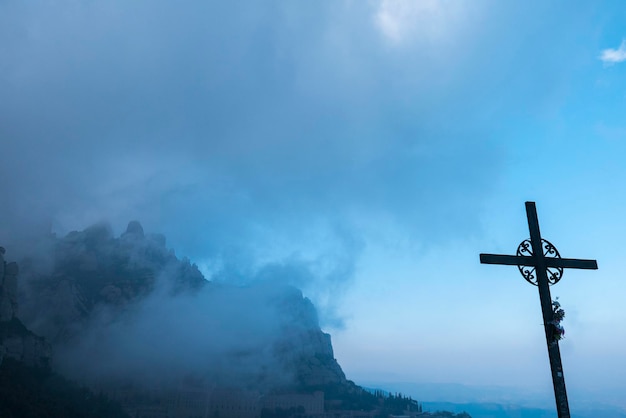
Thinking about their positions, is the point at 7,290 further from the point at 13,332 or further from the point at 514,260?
the point at 514,260

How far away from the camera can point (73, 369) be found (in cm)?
16938

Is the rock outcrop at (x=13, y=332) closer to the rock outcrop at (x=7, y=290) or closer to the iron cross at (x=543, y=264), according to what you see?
the rock outcrop at (x=7, y=290)

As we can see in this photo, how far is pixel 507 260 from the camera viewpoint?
13.2m

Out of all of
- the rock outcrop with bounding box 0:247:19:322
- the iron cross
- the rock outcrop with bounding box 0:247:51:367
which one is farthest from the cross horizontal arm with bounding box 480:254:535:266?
the rock outcrop with bounding box 0:247:19:322

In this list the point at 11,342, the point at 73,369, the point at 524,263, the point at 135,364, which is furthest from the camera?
the point at 135,364

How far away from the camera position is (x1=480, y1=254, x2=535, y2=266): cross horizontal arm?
1319cm

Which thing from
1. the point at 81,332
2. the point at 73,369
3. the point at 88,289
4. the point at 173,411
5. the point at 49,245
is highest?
the point at 49,245

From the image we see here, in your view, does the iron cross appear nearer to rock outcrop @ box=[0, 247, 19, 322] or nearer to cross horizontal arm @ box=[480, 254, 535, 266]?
cross horizontal arm @ box=[480, 254, 535, 266]

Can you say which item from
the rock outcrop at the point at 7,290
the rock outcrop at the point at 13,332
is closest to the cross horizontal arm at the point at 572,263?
the rock outcrop at the point at 13,332

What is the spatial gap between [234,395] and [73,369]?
5961 cm

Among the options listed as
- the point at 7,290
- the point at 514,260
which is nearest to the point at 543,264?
the point at 514,260

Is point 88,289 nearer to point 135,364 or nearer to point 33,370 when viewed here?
point 135,364

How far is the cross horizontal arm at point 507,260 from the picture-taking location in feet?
43.3

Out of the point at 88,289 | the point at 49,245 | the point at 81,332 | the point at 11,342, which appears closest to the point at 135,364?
the point at 81,332
